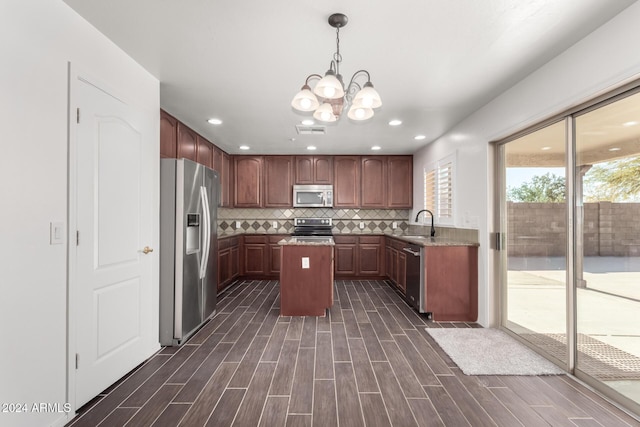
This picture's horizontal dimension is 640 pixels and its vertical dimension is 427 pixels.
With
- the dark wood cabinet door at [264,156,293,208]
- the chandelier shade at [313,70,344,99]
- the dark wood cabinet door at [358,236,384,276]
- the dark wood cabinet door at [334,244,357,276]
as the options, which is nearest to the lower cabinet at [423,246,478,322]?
the dark wood cabinet door at [358,236,384,276]

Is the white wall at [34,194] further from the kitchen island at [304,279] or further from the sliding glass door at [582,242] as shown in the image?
the sliding glass door at [582,242]

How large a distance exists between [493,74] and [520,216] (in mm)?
1385

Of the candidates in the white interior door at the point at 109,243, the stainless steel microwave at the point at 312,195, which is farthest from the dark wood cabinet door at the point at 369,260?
the white interior door at the point at 109,243

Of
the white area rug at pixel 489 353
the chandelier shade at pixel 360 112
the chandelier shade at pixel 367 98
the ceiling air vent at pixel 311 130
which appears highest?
the ceiling air vent at pixel 311 130

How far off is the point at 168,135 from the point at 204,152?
3.82 ft

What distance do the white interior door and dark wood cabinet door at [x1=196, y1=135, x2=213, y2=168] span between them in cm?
184

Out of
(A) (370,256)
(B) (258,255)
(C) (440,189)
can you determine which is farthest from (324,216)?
(C) (440,189)

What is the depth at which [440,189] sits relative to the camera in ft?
15.4

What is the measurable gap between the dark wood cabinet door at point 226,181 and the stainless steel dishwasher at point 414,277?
11.2ft

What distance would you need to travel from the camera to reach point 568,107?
2.32 m

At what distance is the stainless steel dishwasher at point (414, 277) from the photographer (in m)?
3.73

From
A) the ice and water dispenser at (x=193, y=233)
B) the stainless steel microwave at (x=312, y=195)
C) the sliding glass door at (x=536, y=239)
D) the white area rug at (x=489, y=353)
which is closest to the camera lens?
the white area rug at (x=489, y=353)

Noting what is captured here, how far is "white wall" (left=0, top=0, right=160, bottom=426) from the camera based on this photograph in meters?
1.48

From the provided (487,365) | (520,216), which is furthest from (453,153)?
(487,365)
